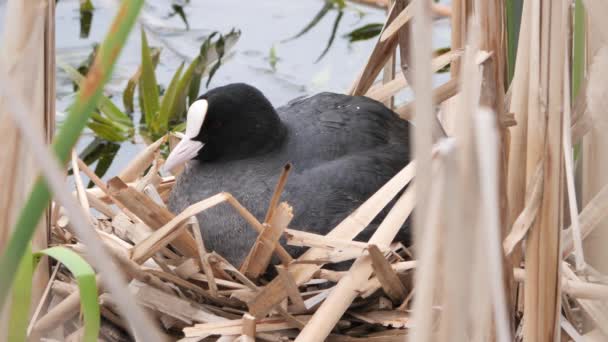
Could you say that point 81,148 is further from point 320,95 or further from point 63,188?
point 63,188

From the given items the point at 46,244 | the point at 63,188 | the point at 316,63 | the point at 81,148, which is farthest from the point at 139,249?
the point at 316,63

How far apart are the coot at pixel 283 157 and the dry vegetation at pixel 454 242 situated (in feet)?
0.25

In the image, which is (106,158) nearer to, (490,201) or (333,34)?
(333,34)

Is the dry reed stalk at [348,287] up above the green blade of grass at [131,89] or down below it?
below

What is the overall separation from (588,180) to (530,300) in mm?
370

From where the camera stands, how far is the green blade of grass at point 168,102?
7.82 feet

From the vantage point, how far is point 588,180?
138cm

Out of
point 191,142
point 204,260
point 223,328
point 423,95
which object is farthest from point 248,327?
point 423,95

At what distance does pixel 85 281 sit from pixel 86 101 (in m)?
0.36

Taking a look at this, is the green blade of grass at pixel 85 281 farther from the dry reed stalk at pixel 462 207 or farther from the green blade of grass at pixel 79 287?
the dry reed stalk at pixel 462 207

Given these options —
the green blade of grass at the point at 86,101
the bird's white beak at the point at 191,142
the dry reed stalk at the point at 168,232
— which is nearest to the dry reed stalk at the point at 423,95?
the green blade of grass at the point at 86,101

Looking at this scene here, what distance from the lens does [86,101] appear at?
629 millimetres

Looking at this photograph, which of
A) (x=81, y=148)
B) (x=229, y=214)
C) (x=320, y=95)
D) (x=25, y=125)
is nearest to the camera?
(x=25, y=125)

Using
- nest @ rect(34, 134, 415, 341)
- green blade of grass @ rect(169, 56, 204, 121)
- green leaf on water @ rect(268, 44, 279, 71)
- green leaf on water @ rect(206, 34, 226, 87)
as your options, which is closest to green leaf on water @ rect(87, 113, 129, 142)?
green blade of grass @ rect(169, 56, 204, 121)
